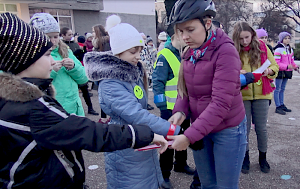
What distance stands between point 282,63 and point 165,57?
14.2 feet

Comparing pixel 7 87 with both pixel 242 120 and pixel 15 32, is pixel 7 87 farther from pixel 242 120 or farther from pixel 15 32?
pixel 242 120

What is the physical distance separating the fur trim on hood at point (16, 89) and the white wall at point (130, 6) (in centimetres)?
1854

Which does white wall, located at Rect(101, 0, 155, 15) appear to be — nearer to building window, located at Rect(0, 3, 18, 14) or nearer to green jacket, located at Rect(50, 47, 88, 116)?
building window, located at Rect(0, 3, 18, 14)

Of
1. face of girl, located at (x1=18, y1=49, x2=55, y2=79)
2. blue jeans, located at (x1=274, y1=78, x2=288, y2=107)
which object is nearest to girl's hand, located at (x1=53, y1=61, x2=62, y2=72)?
face of girl, located at (x1=18, y1=49, x2=55, y2=79)

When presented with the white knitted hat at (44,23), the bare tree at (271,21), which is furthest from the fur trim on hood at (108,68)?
the bare tree at (271,21)

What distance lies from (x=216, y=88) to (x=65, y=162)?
3.63 feet

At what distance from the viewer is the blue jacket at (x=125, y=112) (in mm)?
1917

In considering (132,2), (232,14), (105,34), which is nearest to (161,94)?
(105,34)

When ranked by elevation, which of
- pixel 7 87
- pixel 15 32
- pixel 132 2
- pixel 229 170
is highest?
pixel 132 2

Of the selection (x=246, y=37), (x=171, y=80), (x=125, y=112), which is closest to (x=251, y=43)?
(x=246, y=37)

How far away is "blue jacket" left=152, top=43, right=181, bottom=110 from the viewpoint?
3026 millimetres

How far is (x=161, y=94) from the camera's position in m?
3.06

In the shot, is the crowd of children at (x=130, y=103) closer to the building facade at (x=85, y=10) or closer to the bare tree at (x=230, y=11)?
the building facade at (x=85, y=10)

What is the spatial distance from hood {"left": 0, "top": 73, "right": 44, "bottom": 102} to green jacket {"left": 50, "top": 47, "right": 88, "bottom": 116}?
1678 mm
